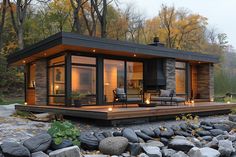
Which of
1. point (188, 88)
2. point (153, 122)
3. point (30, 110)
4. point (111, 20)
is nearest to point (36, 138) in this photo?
point (153, 122)

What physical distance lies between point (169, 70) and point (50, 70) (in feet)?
17.0

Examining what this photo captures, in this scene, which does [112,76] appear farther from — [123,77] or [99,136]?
[99,136]

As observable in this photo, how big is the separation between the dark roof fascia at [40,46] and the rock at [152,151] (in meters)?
4.82

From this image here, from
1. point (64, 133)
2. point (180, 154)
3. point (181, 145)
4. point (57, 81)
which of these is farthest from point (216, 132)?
point (57, 81)

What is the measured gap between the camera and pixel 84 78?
1002cm

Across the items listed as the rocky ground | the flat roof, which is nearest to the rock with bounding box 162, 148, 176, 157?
the rocky ground

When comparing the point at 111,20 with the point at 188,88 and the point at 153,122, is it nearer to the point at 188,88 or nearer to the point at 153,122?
the point at 188,88

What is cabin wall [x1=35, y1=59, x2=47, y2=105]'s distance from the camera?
1112 cm

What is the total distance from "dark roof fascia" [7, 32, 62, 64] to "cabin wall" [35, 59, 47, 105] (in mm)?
697

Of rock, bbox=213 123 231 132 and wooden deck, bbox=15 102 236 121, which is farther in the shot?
wooden deck, bbox=15 102 236 121

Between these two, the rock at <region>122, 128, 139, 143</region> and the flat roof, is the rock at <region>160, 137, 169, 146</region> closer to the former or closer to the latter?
the rock at <region>122, 128, 139, 143</region>

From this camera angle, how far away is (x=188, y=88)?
13.7 metres

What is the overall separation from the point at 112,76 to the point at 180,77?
13.5 feet

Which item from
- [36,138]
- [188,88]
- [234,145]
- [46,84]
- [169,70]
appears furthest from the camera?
[188,88]
